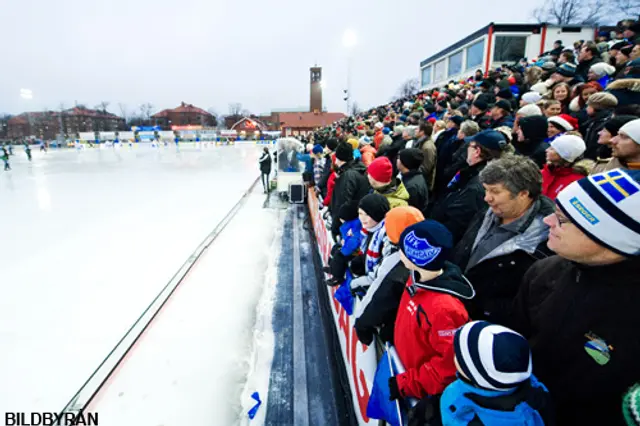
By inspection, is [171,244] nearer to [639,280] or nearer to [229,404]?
[229,404]

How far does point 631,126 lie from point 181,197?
10.5m

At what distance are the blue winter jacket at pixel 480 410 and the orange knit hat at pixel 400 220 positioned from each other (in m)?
0.97

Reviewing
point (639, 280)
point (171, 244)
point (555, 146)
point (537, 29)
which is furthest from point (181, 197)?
point (537, 29)

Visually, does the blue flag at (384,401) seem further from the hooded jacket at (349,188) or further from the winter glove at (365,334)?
the hooded jacket at (349,188)

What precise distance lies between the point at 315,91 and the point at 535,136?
7869 cm

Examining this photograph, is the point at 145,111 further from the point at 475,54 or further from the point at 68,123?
the point at 475,54

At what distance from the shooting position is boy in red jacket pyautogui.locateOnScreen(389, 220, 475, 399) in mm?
1415

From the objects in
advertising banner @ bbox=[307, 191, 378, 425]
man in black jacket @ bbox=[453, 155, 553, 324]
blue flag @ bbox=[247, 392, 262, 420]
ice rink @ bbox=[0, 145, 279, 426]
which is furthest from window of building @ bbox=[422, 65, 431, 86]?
blue flag @ bbox=[247, 392, 262, 420]

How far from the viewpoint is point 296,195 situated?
969 centimetres

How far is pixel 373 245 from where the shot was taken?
241 centimetres

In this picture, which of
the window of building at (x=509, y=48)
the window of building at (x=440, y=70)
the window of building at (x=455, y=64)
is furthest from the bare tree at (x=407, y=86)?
the window of building at (x=509, y=48)

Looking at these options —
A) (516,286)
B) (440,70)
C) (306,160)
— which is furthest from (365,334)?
(440,70)

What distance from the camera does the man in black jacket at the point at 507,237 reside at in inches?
65.5

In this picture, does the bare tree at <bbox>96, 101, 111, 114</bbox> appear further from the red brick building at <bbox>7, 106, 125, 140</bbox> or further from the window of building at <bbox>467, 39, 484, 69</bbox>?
the window of building at <bbox>467, 39, 484, 69</bbox>
